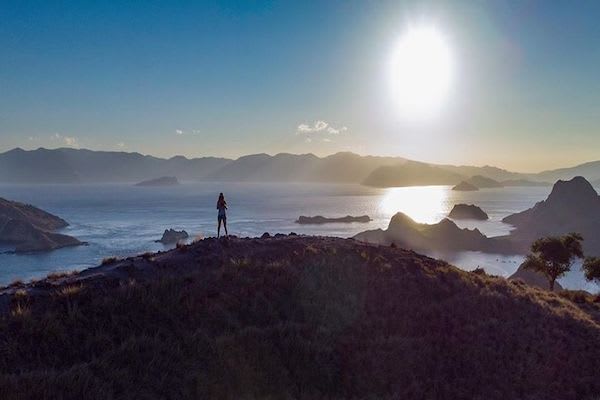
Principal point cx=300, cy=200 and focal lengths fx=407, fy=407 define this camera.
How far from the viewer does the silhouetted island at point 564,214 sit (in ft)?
488

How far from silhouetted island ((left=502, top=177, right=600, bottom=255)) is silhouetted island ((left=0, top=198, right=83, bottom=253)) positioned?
149577mm

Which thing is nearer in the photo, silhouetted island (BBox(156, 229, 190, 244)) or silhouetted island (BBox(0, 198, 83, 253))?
silhouetted island (BBox(156, 229, 190, 244))

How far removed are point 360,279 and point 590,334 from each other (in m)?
9.71

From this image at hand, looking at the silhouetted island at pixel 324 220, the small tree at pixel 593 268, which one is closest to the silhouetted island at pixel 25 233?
the silhouetted island at pixel 324 220

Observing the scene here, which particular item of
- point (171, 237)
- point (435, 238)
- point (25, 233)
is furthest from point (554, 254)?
point (25, 233)

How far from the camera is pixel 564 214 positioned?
161625 millimetres

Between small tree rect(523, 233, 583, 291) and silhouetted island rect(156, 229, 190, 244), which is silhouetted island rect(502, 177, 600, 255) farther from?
silhouetted island rect(156, 229, 190, 244)

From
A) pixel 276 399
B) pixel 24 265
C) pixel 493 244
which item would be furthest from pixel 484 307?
pixel 493 244

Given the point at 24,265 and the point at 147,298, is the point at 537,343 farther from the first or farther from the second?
the point at 24,265

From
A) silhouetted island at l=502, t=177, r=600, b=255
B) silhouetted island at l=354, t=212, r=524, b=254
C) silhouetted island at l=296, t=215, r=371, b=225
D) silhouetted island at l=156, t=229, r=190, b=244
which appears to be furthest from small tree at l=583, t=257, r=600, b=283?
silhouetted island at l=296, t=215, r=371, b=225

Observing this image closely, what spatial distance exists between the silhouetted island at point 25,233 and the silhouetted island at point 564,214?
149577 millimetres

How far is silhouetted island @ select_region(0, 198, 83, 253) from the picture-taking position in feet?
375

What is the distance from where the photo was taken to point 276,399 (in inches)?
396

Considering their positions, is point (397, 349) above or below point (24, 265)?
above
